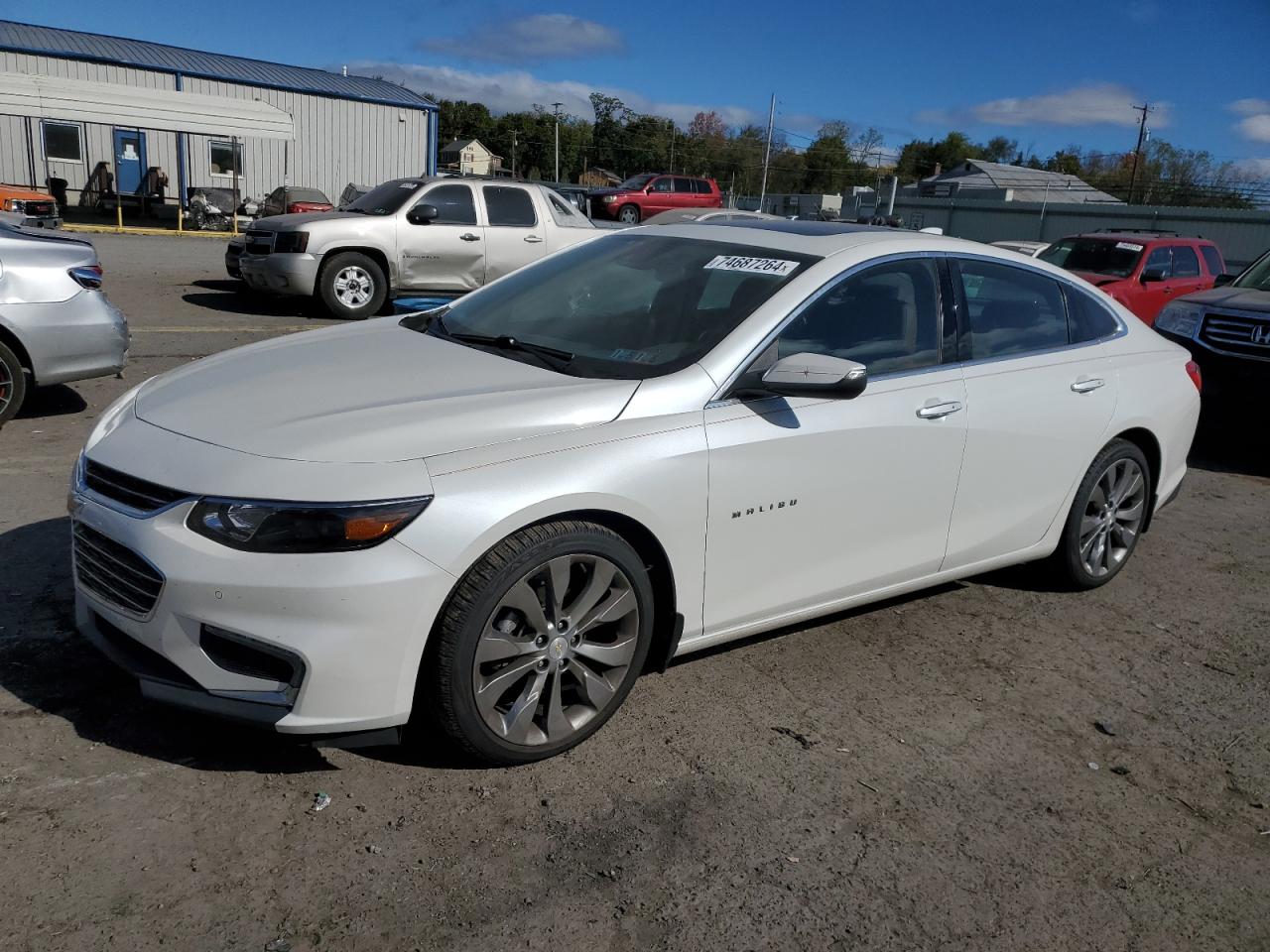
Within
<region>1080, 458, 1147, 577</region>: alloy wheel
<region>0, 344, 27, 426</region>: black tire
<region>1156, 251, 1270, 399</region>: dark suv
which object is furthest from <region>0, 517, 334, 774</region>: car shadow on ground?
<region>1156, 251, 1270, 399</region>: dark suv

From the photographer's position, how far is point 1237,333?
315 inches

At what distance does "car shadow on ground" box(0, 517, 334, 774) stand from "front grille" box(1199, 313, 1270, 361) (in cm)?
763

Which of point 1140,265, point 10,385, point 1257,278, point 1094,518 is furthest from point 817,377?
point 1140,265

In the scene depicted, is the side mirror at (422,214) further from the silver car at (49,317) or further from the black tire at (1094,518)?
the black tire at (1094,518)

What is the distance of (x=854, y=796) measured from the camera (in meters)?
3.23

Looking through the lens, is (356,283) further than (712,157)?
No

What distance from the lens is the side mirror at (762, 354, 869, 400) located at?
336cm

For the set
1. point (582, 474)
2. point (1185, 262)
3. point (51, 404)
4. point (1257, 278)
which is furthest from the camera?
point (1185, 262)

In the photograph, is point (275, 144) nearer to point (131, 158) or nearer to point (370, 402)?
point (131, 158)

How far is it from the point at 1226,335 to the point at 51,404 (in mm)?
8903

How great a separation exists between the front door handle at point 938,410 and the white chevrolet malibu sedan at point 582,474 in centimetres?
1

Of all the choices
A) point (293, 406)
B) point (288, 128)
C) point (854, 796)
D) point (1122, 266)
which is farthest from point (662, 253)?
point (288, 128)

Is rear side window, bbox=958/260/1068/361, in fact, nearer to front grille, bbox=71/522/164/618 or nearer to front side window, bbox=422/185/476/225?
front grille, bbox=71/522/164/618

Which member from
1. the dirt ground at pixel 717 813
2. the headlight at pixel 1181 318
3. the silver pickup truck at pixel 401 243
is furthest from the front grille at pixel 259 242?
the headlight at pixel 1181 318
